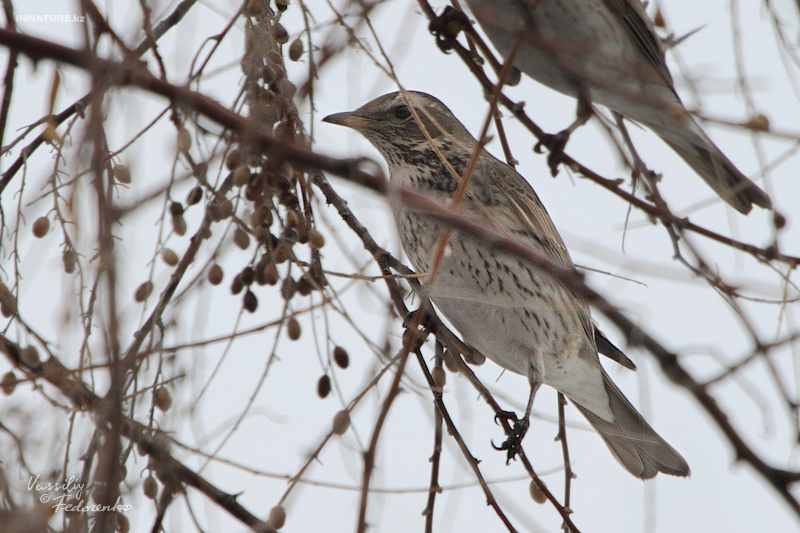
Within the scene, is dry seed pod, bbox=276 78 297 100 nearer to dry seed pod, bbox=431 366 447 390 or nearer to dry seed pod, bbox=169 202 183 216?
dry seed pod, bbox=169 202 183 216

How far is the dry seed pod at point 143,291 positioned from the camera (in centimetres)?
250

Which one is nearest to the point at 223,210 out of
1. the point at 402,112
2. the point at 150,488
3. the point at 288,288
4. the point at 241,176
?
the point at 241,176

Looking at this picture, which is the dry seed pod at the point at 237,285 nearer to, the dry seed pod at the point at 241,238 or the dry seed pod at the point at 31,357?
the dry seed pod at the point at 241,238

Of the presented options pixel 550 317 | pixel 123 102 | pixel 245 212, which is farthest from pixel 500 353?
pixel 123 102

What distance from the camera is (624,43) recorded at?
445cm

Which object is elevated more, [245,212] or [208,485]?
[245,212]

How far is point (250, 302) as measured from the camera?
302 centimetres

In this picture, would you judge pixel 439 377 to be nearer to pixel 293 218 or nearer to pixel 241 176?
pixel 293 218

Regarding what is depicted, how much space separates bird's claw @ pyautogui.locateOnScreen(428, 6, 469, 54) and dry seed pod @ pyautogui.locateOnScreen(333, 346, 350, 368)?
4.63ft

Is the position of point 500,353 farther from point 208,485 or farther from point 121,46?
point 121,46

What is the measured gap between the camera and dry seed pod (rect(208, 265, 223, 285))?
8.91ft

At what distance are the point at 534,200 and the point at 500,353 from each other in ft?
2.78

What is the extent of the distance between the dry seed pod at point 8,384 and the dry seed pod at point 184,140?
0.75m

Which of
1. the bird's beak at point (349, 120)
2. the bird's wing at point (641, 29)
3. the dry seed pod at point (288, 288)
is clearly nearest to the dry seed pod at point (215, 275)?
the dry seed pod at point (288, 288)
